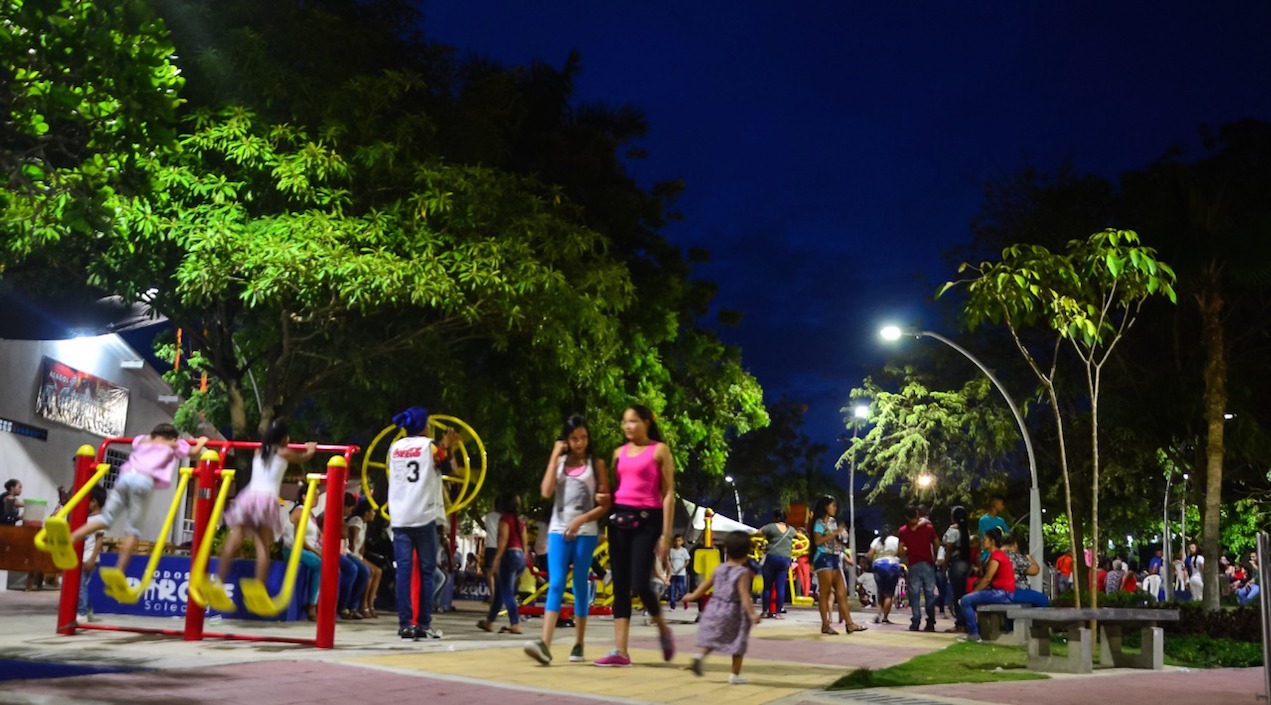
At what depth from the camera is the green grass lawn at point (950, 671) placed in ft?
31.3

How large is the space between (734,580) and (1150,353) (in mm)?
24015

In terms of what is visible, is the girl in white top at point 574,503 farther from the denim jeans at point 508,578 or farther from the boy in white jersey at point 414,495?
the denim jeans at point 508,578

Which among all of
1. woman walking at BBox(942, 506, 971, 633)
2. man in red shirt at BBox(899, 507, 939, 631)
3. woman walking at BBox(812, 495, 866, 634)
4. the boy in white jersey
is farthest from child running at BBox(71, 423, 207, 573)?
woman walking at BBox(942, 506, 971, 633)

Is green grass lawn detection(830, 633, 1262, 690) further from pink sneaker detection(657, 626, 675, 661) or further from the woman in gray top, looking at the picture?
the woman in gray top

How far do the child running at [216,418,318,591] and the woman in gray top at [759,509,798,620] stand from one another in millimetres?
9379

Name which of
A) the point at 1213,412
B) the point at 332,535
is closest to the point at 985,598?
the point at 1213,412

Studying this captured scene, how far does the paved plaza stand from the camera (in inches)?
278

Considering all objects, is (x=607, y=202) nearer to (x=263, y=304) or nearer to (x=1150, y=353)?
(x=263, y=304)

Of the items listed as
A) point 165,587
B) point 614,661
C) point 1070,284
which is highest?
point 1070,284

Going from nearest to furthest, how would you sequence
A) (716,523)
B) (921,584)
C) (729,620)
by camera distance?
(729,620) → (921,584) → (716,523)

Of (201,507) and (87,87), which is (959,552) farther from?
(87,87)

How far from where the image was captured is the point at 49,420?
23094 millimetres

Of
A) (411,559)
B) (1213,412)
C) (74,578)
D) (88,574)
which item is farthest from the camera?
(1213,412)

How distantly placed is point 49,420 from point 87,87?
48.2 feet
